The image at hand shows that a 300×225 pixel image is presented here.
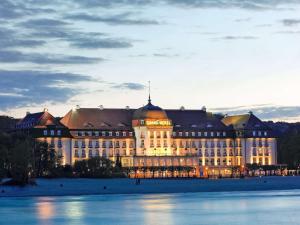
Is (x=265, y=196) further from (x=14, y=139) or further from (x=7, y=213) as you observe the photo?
(x=14, y=139)

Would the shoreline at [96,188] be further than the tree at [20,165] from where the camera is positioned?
No

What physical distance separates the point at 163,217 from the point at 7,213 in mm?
13925

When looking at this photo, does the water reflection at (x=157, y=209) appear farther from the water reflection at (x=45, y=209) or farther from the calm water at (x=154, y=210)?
the water reflection at (x=45, y=209)

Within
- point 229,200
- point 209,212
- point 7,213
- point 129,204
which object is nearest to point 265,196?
point 229,200

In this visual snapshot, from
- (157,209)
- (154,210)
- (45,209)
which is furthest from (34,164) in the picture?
(154,210)

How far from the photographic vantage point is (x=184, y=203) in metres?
106

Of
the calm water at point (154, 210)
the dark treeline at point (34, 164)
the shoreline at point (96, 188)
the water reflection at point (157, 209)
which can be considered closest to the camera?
the water reflection at point (157, 209)

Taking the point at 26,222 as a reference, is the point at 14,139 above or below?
above

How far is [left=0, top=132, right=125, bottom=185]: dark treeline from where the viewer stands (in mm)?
144125

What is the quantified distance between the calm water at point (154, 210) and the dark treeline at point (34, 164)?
26.3 m

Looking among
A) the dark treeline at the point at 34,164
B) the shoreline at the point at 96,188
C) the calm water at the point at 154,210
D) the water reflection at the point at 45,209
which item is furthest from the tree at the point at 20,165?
the water reflection at the point at 45,209

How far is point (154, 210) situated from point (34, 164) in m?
71.0

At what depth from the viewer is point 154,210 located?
3745 inches

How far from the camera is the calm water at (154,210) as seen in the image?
83750 millimetres
